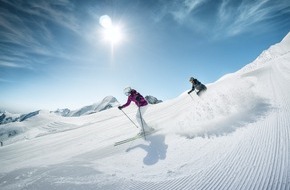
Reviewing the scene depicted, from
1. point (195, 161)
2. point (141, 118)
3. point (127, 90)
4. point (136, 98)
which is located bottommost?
point (195, 161)

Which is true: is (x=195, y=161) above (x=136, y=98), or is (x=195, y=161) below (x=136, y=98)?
below

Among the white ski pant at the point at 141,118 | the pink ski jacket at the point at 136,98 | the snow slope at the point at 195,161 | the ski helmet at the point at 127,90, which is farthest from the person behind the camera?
the ski helmet at the point at 127,90

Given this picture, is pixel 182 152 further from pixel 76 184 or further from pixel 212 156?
pixel 76 184

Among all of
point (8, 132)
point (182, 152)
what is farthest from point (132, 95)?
point (8, 132)

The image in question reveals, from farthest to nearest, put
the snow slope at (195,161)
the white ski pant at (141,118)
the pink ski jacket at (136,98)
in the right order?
the pink ski jacket at (136,98) < the white ski pant at (141,118) < the snow slope at (195,161)

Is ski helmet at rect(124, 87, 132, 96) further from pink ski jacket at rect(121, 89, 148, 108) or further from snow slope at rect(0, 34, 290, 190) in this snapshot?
snow slope at rect(0, 34, 290, 190)

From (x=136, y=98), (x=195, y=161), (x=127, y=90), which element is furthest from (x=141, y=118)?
(x=195, y=161)

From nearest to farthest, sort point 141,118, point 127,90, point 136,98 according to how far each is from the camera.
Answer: point 141,118
point 136,98
point 127,90

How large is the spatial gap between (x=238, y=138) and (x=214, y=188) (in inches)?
94.4

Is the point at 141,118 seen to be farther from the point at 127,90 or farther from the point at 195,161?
the point at 195,161

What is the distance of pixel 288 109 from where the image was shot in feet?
21.8

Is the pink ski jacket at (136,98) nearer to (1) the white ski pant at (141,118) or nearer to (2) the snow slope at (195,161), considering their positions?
(1) the white ski pant at (141,118)

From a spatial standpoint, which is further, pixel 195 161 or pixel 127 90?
pixel 127 90

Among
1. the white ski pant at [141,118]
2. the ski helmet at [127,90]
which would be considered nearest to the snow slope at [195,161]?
the white ski pant at [141,118]
